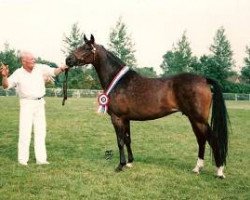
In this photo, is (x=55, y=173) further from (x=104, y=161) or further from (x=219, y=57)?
(x=219, y=57)

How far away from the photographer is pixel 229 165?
930 centimetres

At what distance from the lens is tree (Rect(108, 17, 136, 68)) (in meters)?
72.5

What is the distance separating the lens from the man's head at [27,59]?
28.3 feet

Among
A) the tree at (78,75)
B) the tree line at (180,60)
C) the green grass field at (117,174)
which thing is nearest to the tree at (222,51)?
the tree line at (180,60)

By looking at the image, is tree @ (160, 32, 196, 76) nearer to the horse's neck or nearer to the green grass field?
the green grass field

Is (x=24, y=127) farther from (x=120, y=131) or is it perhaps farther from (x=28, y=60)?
(x=120, y=131)

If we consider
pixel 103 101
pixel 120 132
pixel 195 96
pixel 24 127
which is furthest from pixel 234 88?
pixel 24 127

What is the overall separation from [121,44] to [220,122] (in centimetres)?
6516

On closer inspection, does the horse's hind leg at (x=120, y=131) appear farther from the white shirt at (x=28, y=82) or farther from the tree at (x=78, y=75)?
the tree at (x=78, y=75)

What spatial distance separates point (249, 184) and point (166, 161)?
246 centimetres

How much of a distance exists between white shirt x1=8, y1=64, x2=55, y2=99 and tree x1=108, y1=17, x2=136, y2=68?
63590 millimetres

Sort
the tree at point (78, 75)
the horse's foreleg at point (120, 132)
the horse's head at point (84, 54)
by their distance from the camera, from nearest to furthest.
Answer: the horse's foreleg at point (120, 132) → the horse's head at point (84, 54) → the tree at point (78, 75)

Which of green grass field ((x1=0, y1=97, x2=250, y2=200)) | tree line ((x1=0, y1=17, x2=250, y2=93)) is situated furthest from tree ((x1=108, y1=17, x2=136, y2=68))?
green grass field ((x1=0, y1=97, x2=250, y2=200))

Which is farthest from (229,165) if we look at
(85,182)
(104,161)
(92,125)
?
(92,125)
